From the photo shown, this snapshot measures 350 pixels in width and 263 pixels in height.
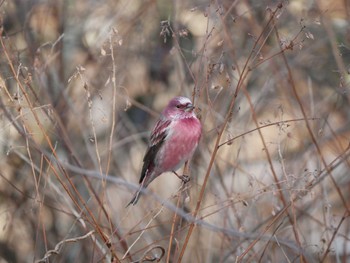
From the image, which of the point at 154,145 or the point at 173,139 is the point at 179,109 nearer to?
the point at 173,139

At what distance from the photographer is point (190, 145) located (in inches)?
162

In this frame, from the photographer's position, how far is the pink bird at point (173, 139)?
412 cm

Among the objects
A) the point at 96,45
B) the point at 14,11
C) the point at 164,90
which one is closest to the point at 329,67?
the point at 164,90

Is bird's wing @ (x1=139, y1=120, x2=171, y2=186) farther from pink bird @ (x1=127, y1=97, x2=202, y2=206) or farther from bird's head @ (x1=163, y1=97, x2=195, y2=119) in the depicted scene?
bird's head @ (x1=163, y1=97, x2=195, y2=119)

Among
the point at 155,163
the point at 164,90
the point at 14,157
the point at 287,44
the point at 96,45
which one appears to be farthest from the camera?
the point at 164,90

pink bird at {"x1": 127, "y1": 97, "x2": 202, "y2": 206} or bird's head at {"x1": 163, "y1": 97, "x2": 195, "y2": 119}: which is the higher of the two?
bird's head at {"x1": 163, "y1": 97, "x2": 195, "y2": 119}

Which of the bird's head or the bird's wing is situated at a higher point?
the bird's head

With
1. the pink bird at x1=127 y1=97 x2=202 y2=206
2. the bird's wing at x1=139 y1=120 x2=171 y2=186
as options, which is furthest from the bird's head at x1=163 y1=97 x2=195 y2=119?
the bird's wing at x1=139 y1=120 x2=171 y2=186

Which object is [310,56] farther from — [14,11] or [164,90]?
[14,11]

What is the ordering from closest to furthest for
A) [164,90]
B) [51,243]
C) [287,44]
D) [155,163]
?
[287,44]
[155,163]
[51,243]
[164,90]

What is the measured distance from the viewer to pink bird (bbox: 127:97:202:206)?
4125mm

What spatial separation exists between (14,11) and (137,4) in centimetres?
134

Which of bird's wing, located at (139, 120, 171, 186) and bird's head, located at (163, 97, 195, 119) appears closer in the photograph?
bird's head, located at (163, 97, 195, 119)

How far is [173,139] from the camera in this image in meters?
4.31
